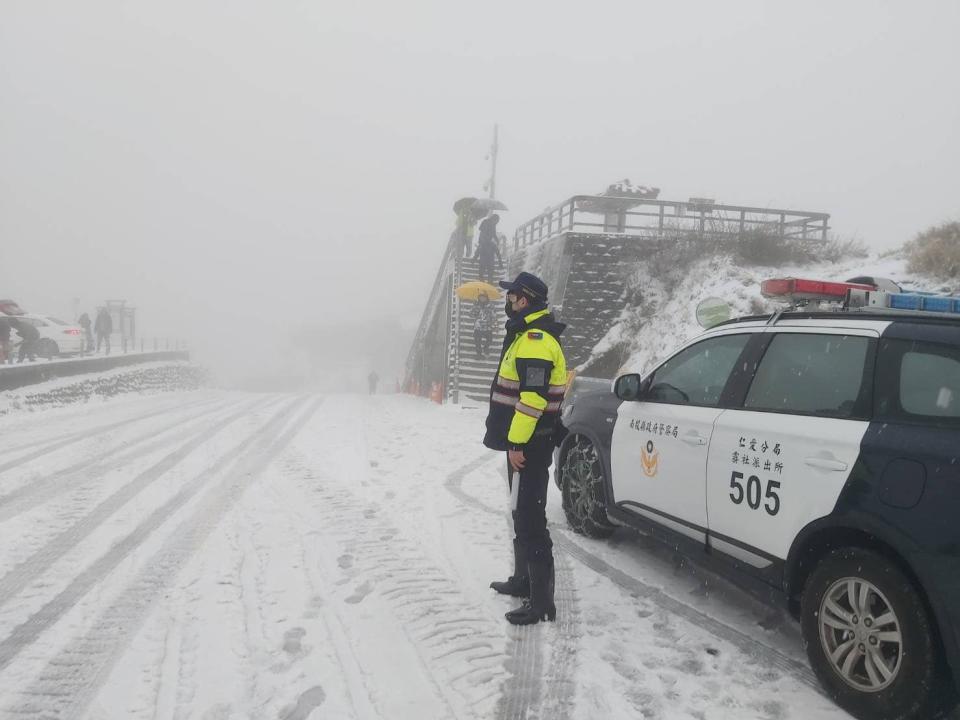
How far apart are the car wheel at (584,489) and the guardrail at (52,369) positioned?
11.8m

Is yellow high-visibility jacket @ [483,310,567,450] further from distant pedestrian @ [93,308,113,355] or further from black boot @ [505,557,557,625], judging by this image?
distant pedestrian @ [93,308,113,355]

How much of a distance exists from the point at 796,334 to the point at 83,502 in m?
6.15

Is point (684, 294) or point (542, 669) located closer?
point (542, 669)

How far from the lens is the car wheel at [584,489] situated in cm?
512

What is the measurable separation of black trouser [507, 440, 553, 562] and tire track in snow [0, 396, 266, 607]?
10.2 ft

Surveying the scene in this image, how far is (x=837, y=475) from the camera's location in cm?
291

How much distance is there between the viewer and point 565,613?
398 centimetres

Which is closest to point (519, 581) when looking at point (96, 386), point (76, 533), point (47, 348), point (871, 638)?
point (871, 638)

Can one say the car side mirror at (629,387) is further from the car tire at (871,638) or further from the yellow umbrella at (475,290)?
the yellow umbrella at (475,290)

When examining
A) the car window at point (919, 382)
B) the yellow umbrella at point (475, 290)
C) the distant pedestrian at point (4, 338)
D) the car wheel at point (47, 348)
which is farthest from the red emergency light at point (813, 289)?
the car wheel at point (47, 348)

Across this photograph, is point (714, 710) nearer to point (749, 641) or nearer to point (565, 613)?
point (749, 641)

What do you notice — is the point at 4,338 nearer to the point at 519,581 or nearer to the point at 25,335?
the point at 25,335

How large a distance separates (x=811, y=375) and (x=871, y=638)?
4.09 feet

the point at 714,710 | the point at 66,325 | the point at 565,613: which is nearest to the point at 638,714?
the point at 714,710
